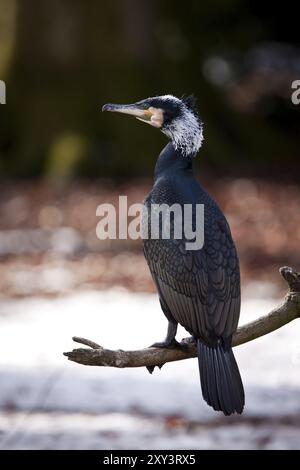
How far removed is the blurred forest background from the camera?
1206 cm

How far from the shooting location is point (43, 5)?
1531 centimetres

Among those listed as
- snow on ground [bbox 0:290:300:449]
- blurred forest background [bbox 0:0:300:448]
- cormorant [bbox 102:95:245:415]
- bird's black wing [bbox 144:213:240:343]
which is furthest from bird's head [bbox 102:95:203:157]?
blurred forest background [bbox 0:0:300:448]

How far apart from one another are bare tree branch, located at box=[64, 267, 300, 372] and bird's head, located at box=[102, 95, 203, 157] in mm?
678

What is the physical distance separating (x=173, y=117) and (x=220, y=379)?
64cm

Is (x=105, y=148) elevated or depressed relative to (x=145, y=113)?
elevated

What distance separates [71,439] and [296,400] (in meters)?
1.71

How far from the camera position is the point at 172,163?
2572 mm

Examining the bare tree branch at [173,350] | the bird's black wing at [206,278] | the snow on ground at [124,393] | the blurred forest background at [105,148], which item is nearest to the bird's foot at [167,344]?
the bare tree branch at [173,350]

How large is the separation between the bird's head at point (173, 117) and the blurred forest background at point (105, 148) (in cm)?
835

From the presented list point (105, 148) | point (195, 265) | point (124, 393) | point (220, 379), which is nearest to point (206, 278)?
point (195, 265)

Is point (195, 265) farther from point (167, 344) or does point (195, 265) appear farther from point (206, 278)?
point (167, 344)

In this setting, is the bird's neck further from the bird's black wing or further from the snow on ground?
the snow on ground

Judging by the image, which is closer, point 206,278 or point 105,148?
point 206,278

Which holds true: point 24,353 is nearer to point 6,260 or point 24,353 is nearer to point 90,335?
point 90,335
